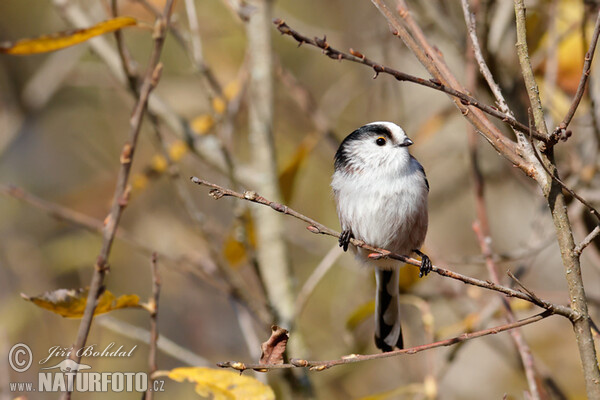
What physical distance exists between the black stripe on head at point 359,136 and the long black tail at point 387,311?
0.56 m

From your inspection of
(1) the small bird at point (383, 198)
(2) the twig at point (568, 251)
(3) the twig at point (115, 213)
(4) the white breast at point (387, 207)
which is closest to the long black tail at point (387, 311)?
(1) the small bird at point (383, 198)

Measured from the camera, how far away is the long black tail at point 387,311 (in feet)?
8.49

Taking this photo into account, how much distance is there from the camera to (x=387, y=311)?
2.77m

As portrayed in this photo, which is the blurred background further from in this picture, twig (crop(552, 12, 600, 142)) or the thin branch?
twig (crop(552, 12, 600, 142))

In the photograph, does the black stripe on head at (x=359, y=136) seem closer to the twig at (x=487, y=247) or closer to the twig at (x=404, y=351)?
the twig at (x=487, y=247)

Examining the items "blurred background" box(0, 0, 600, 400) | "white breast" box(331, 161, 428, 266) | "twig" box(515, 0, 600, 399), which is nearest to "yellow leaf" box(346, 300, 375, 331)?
"blurred background" box(0, 0, 600, 400)

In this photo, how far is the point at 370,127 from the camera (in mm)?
2725

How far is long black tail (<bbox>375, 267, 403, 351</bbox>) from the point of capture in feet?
8.49

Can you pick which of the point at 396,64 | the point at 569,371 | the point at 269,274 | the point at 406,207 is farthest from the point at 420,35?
the point at 569,371

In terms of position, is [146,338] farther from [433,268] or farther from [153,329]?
[433,268]

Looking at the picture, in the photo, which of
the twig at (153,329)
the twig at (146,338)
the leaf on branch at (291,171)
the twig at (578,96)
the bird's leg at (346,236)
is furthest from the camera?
the leaf on branch at (291,171)

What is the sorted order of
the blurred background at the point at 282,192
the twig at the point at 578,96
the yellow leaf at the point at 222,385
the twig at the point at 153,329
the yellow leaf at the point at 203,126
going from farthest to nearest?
1. the yellow leaf at the point at 203,126
2. the blurred background at the point at 282,192
3. the yellow leaf at the point at 222,385
4. the twig at the point at 153,329
5. the twig at the point at 578,96

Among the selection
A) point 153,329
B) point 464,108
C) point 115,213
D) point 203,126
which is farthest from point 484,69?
point 203,126

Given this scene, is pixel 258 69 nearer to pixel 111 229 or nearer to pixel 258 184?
pixel 258 184
